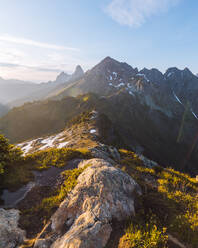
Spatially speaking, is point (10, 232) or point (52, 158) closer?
point (10, 232)

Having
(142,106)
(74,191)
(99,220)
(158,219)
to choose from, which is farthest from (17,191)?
(142,106)

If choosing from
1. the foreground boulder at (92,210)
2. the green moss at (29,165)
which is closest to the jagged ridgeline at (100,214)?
the foreground boulder at (92,210)

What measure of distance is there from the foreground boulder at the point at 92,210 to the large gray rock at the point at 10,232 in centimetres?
126

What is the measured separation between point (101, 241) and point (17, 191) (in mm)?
8203

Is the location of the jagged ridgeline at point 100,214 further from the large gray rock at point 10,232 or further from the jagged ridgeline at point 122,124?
the jagged ridgeline at point 122,124

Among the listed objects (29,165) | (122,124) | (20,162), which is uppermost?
(20,162)

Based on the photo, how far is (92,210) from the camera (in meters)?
6.78

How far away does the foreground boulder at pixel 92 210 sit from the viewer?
18.3ft

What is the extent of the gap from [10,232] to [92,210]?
4161 mm

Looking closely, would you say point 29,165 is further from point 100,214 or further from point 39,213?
point 100,214

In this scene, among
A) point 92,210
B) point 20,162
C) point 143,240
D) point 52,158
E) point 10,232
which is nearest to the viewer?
point 143,240

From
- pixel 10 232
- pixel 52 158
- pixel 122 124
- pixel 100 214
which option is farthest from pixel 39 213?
pixel 122 124

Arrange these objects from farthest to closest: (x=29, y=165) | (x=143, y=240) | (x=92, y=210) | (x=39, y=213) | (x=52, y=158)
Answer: (x=52, y=158)
(x=29, y=165)
(x=39, y=213)
(x=92, y=210)
(x=143, y=240)

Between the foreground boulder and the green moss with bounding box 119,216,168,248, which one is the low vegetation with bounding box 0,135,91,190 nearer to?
the foreground boulder
